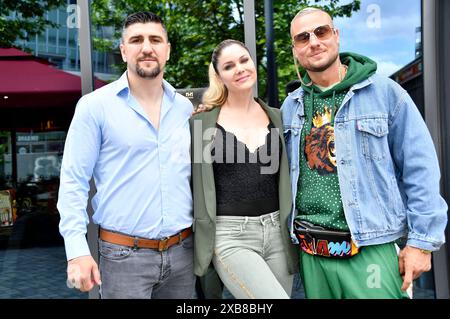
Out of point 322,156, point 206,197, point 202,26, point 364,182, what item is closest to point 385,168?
point 364,182

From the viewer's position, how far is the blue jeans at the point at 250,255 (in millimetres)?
1904

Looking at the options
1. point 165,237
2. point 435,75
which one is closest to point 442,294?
point 435,75

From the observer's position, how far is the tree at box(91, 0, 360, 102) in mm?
3123

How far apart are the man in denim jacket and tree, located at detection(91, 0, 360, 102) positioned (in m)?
1.17

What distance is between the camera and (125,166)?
6.33 ft

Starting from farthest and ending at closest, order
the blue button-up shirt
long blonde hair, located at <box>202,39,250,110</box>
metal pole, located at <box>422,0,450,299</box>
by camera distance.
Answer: metal pole, located at <box>422,0,450,299</box> < long blonde hair, located at <box>202,39,250,110</box> < the blue button-up shirt

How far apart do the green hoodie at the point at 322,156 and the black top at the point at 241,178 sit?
15 cm

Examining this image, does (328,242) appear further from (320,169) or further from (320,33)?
(320,33)

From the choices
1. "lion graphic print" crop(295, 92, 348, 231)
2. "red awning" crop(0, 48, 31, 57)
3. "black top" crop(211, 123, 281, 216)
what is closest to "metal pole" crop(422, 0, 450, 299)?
"lion graphic print" crop(295, 92, 348, 231)

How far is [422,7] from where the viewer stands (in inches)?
124

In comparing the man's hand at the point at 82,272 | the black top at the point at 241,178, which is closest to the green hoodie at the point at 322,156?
the black top at the point at 241,178

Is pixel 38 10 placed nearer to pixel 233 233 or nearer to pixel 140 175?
pixel 140 175

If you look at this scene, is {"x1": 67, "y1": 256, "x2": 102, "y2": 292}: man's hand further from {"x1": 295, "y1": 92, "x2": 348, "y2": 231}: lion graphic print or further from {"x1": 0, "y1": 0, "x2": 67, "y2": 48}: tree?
{"x1": 0, "y1": 0, "x2": 67, "y2": 48}: tree

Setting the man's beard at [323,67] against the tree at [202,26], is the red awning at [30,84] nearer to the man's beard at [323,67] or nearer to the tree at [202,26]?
the tree at [202,26]
